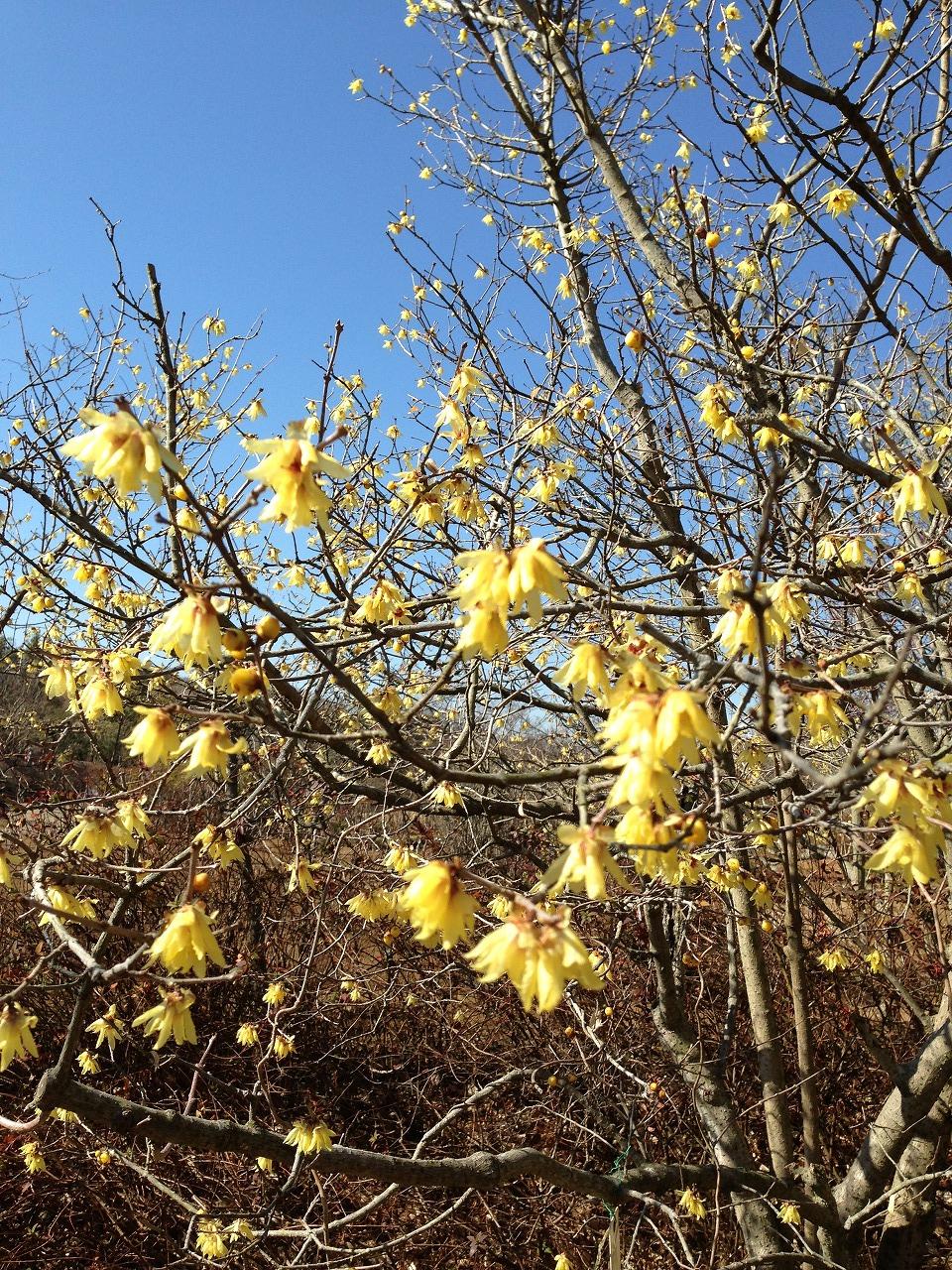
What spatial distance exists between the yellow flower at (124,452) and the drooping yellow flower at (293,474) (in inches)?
7.0

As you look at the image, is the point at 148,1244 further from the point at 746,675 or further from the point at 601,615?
the point at 746,675

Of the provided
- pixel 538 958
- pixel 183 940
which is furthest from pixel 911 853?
pixel 183 940

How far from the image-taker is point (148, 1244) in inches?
185

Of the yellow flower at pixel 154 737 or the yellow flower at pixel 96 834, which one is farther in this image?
the yellow flower at pixel 96 834

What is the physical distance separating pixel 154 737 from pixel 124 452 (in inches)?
25.7

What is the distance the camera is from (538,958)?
124 centimetres

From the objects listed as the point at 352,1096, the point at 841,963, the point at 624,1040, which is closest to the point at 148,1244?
the point at 352,1096

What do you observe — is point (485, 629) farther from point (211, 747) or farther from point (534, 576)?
point (211, 747)

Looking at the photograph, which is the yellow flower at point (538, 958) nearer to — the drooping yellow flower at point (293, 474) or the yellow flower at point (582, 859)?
the yellow flower at point (582, 859)

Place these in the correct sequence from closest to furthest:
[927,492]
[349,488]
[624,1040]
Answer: [927,492]
[349,488]
[624,1040]

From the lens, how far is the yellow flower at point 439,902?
146 cm

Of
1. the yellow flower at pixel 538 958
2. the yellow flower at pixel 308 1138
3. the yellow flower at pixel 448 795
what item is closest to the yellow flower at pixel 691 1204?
the yellow flower at pixel 308 1138

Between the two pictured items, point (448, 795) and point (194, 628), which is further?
point (448, 795)

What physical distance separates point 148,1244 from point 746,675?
542cm
